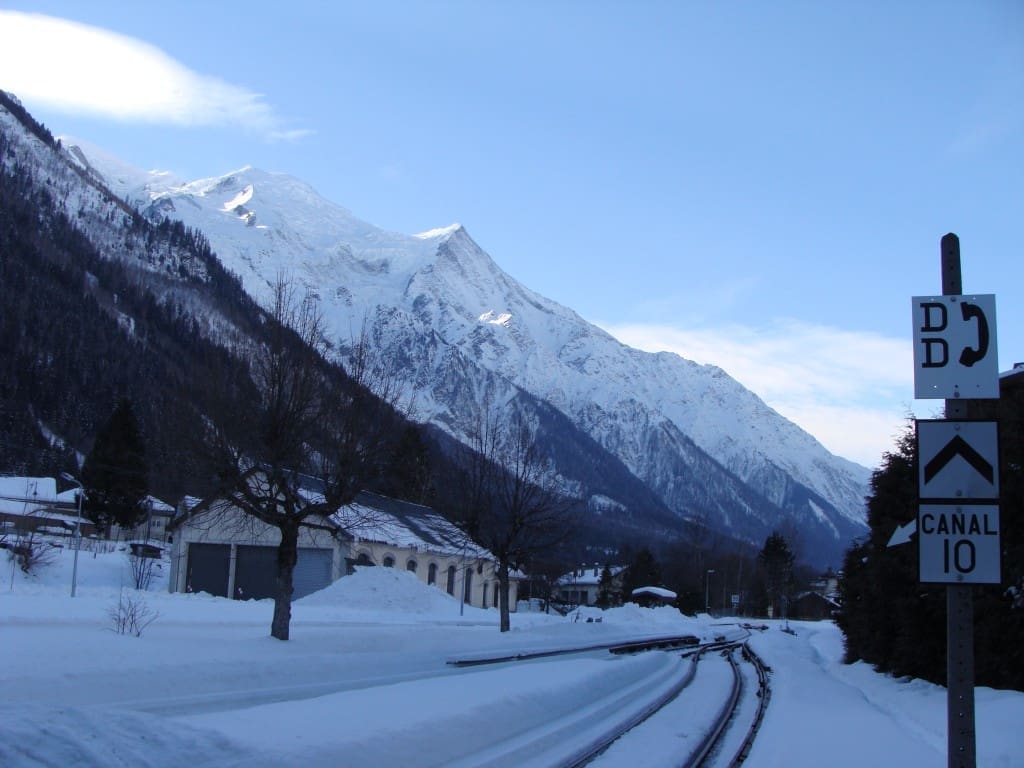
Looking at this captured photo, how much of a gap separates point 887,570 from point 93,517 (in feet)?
199

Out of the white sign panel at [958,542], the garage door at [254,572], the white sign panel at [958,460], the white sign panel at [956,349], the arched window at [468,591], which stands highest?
the white sign panel at [956,349]

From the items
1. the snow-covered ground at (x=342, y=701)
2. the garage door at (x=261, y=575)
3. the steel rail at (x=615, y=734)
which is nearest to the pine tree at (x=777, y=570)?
the garage door at (x=261, y=575)

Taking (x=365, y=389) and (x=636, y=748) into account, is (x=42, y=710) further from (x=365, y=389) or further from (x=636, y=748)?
(x=365, y=389)

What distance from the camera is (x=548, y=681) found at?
711 inches

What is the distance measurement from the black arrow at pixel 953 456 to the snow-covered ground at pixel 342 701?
633 cm

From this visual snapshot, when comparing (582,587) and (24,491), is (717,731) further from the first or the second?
(582,587)

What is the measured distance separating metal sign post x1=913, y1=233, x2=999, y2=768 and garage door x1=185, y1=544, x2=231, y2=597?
156ft

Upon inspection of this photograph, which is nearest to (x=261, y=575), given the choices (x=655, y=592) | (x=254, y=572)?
(x=254, y=572)

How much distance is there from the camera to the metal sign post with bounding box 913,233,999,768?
726 cm

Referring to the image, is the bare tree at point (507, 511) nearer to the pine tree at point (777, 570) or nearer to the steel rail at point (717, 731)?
the steel rail at point (717, 731)

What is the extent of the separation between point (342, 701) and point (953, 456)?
30.1 ft

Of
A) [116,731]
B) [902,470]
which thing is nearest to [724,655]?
[902,470]

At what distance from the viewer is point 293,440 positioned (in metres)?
24.2

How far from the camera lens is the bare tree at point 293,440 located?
2405 cm
